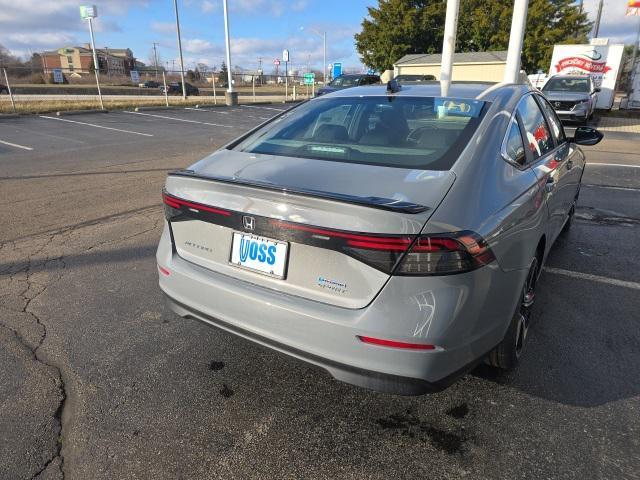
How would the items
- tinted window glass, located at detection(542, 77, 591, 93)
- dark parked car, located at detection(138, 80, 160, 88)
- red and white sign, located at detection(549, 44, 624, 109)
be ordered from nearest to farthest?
1. tinted window glass, located at detection(542, 77, 591, 93)
2. red and white sign, located at detection(549, 44, 624, 109)
3. dark parked car, located at detection(138, 80, 160, 88)

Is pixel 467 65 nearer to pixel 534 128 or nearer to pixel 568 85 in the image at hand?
pixel 568 85

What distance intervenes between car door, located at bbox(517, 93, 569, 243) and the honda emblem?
5.61 feet

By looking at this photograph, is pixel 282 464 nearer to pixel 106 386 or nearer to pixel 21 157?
pixel 106 386

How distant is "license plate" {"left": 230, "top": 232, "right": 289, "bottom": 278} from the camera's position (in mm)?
2080

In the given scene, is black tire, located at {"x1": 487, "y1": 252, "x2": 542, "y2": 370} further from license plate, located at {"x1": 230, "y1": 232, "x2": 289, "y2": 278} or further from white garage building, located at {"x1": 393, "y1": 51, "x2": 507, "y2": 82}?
white garage building, located at {"x1": 393, "y1": 51, "x2": 507, "y2": 82}

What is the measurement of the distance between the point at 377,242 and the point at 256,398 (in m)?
1.22

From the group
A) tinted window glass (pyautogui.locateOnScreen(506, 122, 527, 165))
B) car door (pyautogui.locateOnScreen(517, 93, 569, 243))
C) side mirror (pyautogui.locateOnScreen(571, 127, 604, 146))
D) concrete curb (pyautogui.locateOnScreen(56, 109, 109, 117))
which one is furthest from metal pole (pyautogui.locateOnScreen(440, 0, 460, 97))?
concrete curb (pyautogui.locateOnScreen(56, 109, 109, 117))

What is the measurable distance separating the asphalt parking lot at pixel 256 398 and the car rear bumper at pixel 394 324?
24 cm

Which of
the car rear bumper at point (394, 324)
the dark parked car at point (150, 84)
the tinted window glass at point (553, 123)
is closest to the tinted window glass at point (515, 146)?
the car rear bumper at point (394, 324)

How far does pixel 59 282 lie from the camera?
3857 mm

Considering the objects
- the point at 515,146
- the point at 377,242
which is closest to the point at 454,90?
the point at 515,146

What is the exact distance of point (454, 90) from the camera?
9.85ft

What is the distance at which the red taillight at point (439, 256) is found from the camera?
1.81 meters

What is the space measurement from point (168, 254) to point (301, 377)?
1017 mm
